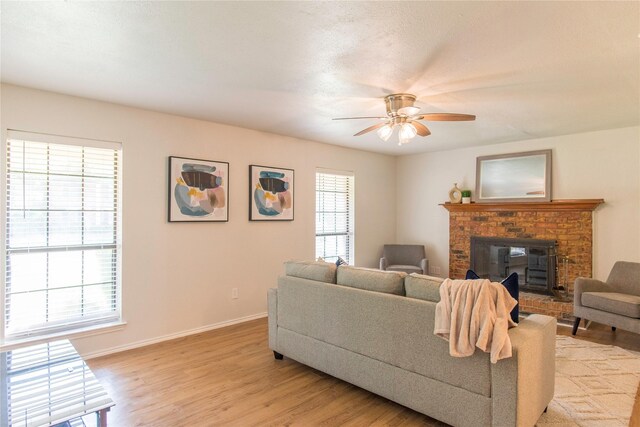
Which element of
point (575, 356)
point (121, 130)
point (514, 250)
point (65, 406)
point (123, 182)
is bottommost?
point (575, 356)

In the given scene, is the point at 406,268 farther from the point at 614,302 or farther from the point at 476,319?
the point at 476,319

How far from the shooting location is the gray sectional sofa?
2.05 m

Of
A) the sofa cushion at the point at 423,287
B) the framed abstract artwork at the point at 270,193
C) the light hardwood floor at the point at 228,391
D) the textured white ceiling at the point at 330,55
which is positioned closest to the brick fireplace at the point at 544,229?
the light hardwood floor at the point at 228,391

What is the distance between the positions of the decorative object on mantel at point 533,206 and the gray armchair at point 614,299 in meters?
0.83

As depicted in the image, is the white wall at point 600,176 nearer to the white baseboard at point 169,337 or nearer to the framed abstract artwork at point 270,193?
the framed abstract artwork at point 270,193

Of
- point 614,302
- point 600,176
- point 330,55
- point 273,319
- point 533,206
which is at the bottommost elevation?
point 273,319

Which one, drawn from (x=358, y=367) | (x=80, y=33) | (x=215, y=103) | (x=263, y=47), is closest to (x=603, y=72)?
(x=263, y=47)

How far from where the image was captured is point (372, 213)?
635 centimetres

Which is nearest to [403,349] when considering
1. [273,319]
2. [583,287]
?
[273,319]

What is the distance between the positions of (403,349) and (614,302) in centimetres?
268

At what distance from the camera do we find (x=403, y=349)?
2426 mm

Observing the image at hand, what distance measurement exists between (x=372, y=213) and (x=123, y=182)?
4.01 m

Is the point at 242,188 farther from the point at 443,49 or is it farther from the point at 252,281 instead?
the point at 443,49

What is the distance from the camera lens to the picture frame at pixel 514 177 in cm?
508
